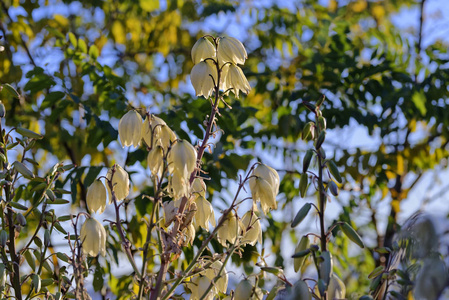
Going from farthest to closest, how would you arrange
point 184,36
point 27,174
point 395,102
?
point 184,36, point 395,102, point 27,174

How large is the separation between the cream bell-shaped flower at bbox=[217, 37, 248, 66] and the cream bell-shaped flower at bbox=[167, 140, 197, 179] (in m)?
0.29

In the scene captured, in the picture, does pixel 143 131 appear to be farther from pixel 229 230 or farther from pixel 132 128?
pixel 229 230

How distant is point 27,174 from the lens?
1447mm

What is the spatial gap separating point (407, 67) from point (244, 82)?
6.74 feet

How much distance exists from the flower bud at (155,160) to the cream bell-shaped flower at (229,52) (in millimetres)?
310

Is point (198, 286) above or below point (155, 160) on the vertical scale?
below

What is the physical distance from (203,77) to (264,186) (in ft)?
0.97

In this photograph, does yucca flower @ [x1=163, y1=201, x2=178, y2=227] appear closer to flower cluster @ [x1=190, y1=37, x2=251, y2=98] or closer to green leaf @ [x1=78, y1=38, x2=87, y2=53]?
flower cluster @ [x1=190, y1=37, x2=251, y2=98]

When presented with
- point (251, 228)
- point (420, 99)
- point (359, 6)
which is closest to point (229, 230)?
point (251, 228)

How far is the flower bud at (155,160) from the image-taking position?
4.24 feet

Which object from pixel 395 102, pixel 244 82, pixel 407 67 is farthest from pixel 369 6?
pixel 244 82

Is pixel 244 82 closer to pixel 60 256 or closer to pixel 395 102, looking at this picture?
pixel 60 256

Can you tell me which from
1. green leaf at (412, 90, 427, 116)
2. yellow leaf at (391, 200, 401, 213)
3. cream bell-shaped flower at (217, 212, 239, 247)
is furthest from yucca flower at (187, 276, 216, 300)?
yellow leaf at (391, 200, 401, 213)

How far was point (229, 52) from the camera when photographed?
148cm
